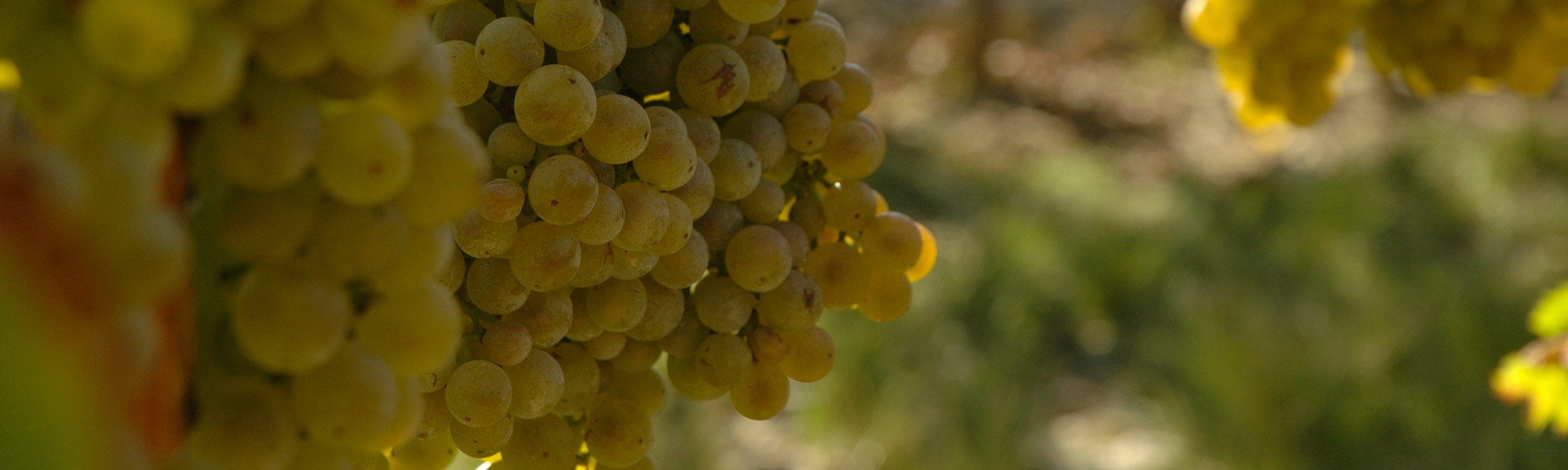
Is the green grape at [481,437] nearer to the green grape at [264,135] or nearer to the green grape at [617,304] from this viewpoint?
the green grape at [617,304]

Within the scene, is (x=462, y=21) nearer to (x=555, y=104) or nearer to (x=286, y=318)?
(x=555, y=104)

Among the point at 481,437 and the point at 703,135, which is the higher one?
the point at 703,135

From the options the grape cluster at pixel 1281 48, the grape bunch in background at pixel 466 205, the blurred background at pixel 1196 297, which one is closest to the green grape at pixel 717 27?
the grape bunch in background at pixel 466 205

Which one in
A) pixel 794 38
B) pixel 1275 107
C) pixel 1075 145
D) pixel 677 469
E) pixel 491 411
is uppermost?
pixel 1075 145

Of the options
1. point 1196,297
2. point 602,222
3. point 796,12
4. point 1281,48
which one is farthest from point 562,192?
point 1196,297

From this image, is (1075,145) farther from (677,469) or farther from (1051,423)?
(677,469)

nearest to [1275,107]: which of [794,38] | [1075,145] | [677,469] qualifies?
[794,38]
